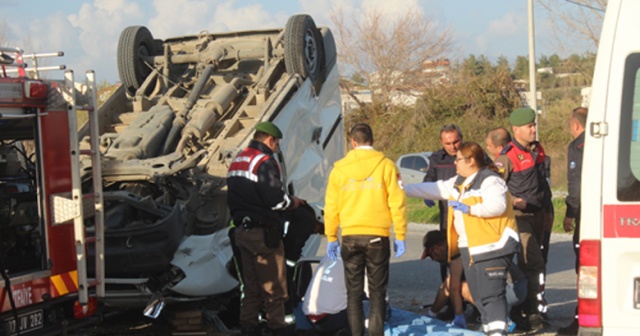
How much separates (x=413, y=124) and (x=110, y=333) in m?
23.5

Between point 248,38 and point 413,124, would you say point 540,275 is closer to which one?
point 248,38

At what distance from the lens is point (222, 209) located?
7105 mm

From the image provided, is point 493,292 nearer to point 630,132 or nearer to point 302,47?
point 630,132

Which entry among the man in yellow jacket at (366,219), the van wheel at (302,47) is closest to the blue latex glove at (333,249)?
the man in yellow jacket at (366,219)

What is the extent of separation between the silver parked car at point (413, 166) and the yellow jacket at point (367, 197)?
44.3 ft

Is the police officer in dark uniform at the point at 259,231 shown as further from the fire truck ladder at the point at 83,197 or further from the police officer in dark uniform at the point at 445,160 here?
the police officer in dark uniform at the point at 445,160

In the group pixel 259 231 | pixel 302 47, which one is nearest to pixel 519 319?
pixel 259 231

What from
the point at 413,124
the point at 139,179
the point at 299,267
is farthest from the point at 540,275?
the point at 413,124

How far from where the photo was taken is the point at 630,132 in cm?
398

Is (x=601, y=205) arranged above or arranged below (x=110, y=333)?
above

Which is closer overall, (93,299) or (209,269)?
(93,299)

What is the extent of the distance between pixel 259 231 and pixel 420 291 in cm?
315

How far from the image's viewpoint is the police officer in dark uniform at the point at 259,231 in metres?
6.18

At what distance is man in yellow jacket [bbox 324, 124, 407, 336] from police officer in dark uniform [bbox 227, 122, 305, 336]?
0.53 m
